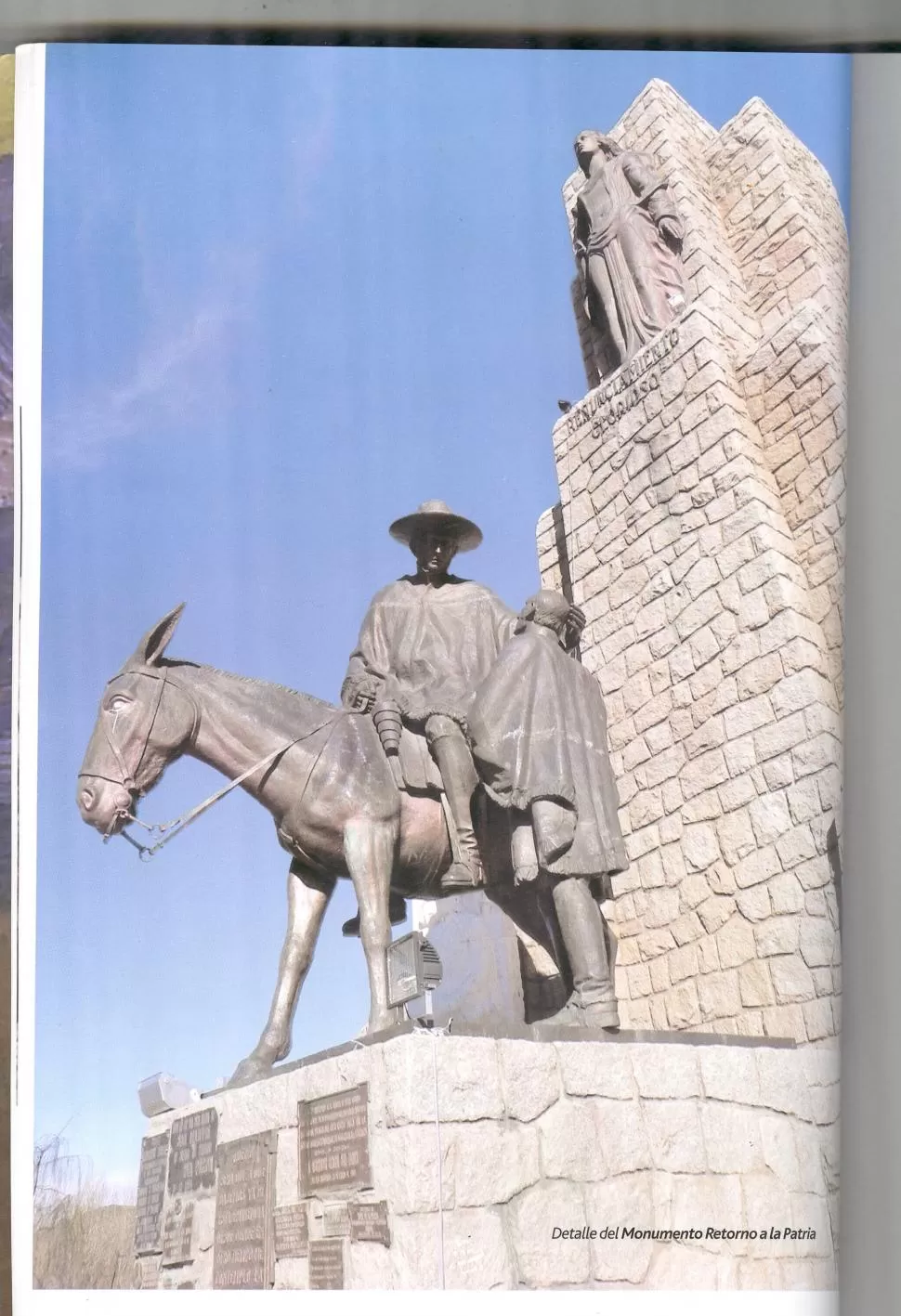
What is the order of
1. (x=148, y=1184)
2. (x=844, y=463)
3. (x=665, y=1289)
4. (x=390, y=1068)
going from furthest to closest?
(x=844, y=463), (x=148, y=1184), (x=665, y=1289), (x=390, y=1068)

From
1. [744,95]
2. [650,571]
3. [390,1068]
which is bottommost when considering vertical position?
[390,1068]

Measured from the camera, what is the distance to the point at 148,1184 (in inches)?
207

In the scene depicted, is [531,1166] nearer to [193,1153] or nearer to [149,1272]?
[193,1153]

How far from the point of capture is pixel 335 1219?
4.70 metres

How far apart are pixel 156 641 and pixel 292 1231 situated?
6.93 feet

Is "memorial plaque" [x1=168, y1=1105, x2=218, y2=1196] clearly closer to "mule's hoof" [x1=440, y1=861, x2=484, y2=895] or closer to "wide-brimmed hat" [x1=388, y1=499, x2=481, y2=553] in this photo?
"mule's hoof" [x1=440, y1=861, x2=484, y2=895]

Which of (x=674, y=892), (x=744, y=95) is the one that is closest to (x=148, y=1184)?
(x=674, y=892)

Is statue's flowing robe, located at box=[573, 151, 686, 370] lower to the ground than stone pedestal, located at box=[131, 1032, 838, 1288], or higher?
higher

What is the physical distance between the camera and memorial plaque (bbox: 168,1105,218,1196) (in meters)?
5.06

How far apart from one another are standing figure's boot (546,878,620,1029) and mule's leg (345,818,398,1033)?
59 centimetres

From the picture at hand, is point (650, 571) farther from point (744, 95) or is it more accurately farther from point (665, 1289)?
point (665, 1289)

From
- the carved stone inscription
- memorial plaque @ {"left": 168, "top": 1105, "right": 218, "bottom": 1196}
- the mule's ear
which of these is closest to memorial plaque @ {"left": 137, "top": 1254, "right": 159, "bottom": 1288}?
memorial plaque @ {"left": 168, "top": 1105, "right": 218, "bottom": 1196}

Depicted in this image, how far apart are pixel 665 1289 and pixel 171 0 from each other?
5.16m

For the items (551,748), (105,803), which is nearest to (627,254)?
(551,748)
